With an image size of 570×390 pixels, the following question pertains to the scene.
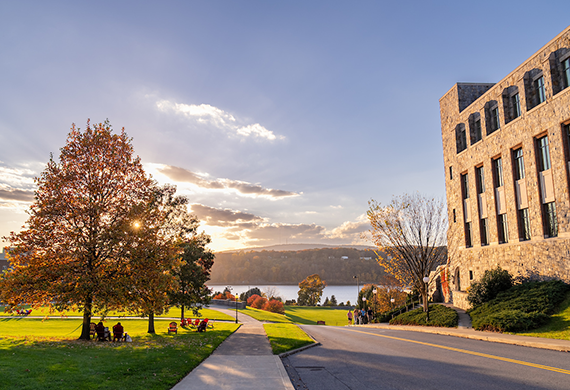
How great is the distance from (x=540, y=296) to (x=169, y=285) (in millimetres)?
20085

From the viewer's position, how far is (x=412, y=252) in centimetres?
3309

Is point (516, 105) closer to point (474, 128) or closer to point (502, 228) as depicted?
point (474, 128)

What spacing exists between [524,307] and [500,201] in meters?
11.2

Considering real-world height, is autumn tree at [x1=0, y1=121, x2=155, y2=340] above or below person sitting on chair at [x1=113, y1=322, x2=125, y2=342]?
above

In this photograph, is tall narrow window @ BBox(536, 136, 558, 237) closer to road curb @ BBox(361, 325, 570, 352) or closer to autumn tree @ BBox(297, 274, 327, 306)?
road curb @ BBox(361, 325, 570, 352)

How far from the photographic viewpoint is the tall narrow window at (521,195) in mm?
25656

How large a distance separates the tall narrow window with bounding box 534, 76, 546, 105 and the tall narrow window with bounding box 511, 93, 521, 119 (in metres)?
1.91

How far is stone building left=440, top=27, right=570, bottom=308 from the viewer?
22344mm

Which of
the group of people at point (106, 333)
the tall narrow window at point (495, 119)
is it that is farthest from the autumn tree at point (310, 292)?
the group of people at point (106, 333)

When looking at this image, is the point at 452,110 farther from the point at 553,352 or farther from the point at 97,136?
the point at 97,136

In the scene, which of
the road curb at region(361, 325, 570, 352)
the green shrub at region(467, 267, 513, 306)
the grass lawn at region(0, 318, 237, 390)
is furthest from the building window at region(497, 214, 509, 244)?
the grass lawn at region(0, 318, 237, 390)

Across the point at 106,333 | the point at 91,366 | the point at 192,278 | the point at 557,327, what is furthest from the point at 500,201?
the point at 91,366

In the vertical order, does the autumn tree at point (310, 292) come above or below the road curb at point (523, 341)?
below

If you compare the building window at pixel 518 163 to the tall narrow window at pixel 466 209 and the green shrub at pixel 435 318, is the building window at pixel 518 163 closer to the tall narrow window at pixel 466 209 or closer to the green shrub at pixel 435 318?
the tall narrow window at pixel 466 209
